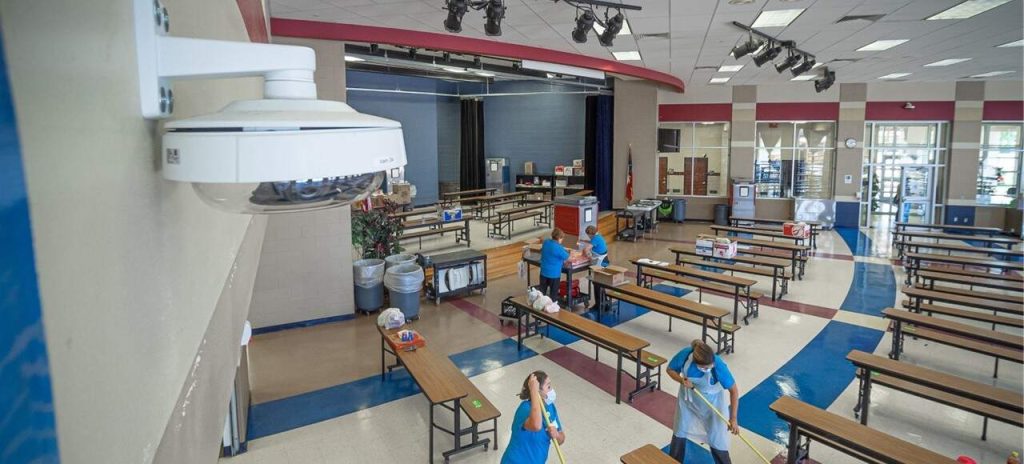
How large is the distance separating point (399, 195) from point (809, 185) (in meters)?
12.7

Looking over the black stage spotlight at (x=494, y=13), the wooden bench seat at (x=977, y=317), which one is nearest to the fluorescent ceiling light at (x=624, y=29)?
the black stage spotlight at (x=494, y=13)

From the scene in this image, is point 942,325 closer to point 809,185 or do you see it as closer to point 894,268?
point 894,268

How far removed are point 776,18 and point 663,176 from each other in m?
11.0

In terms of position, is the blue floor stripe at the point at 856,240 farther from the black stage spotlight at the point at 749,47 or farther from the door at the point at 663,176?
the black stage spotlight at the point at 749,47

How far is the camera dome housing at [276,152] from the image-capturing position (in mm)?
951

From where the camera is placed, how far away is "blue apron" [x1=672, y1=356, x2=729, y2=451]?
15.0 feet

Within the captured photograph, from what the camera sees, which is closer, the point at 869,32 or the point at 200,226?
the point at 200,226

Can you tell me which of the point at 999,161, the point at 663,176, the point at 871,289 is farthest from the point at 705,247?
the point at 999,161

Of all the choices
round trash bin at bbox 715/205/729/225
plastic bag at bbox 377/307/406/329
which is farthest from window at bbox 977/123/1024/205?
plastic bag at bbox 377/307/406/329

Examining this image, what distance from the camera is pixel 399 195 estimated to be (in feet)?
51.8

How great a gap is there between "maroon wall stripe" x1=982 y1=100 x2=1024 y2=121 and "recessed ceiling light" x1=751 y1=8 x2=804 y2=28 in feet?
40.1

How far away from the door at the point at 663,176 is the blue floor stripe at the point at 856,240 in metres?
5.21

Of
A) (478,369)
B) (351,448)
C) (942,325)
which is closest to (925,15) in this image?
(942,325)

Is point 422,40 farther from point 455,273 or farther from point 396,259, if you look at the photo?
point 455,273
